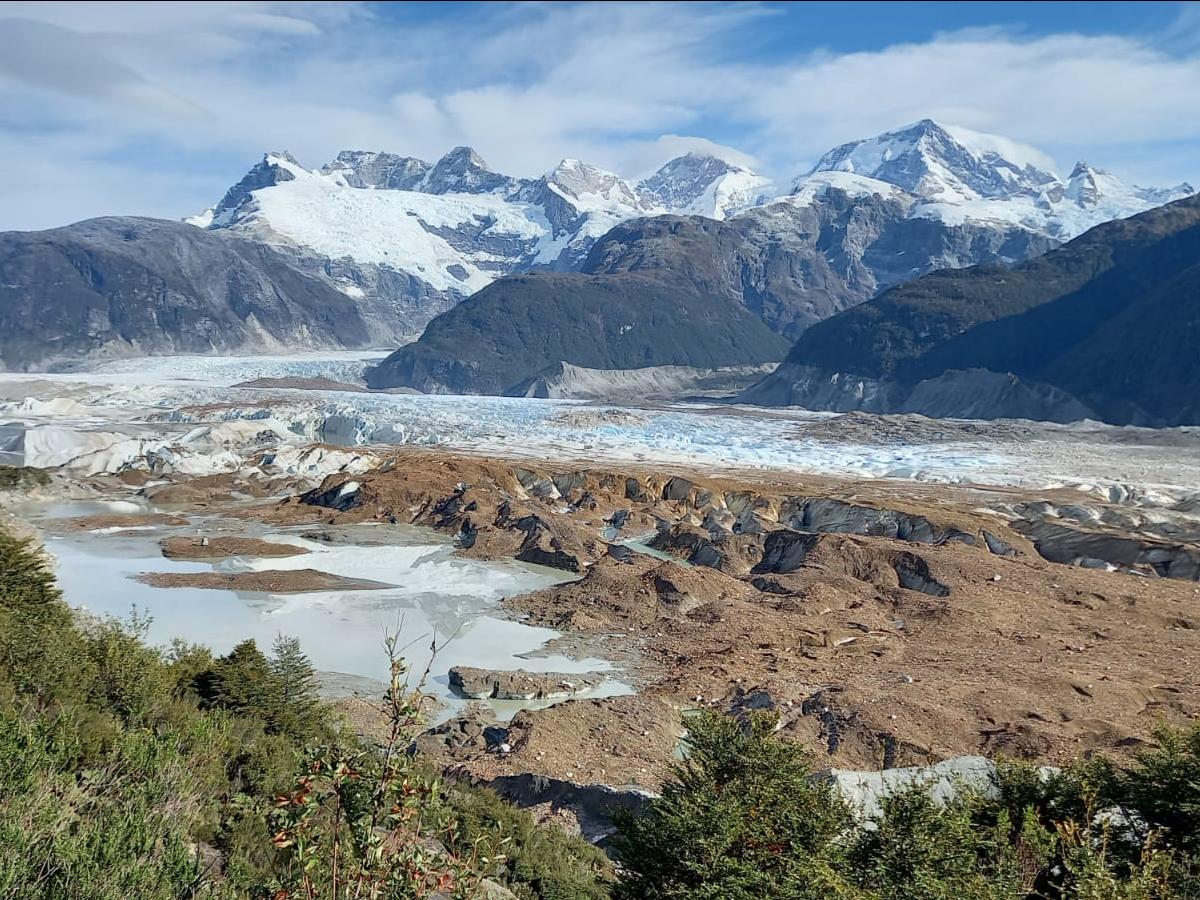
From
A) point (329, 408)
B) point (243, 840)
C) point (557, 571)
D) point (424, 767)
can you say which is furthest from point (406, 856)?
point (329, 408)

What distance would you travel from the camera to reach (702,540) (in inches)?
1345

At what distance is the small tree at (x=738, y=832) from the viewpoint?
7.00 metres

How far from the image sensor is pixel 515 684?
63.6 feet

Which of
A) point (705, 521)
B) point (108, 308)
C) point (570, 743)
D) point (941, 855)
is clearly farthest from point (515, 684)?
point (108, 308)

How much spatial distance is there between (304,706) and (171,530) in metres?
25.9

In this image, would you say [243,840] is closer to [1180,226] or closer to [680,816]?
[680,816]

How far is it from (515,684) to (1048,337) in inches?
4403

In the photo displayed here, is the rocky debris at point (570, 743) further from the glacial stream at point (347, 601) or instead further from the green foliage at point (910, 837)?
the green foliage at point (910, 837)

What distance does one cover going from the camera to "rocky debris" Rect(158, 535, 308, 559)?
31328 millimetres

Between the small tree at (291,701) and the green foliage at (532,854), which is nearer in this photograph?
the green foliage at (532,854)

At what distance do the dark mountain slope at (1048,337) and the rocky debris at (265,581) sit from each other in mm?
85709

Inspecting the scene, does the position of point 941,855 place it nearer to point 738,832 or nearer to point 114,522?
point 738,832

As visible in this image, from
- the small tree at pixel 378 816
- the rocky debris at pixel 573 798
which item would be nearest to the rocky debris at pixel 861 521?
the rocky debris at pixel 573 798

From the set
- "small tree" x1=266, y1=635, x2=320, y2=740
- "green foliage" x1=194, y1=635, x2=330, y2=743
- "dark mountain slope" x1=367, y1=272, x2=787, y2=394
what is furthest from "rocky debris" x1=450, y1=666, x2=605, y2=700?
"dark mountain slope" x1=367, y1=272, x2=787, y2=394
